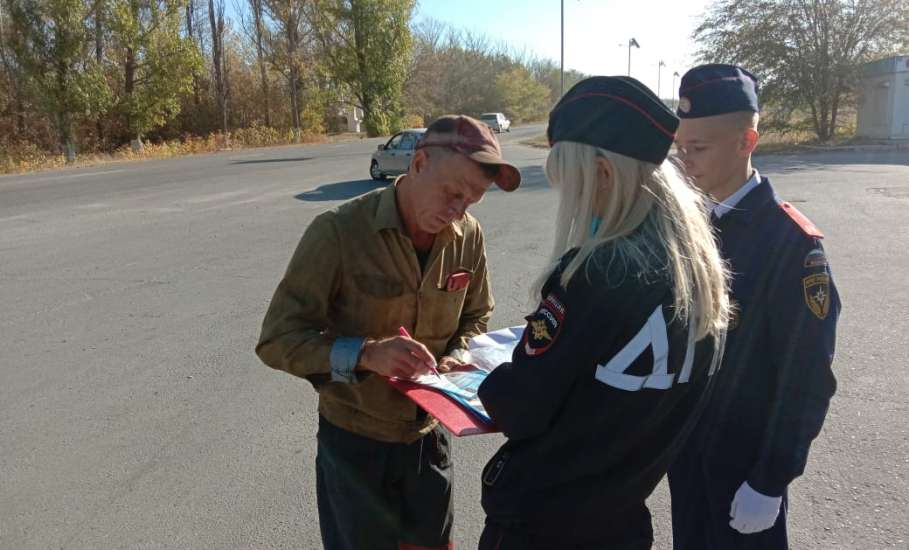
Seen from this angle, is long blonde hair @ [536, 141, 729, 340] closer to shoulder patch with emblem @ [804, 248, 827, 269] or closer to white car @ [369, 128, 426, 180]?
shoulder patch with emblem @ [804, 248, 827, 269]

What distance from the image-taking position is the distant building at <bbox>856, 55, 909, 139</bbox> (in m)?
23.8

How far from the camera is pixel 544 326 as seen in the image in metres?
1.37

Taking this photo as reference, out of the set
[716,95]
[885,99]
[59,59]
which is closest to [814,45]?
[885,99]

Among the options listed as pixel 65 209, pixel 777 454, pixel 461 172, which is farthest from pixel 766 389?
pixel 65 209

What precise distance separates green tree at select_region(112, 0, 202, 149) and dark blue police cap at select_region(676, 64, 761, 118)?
1370 inches

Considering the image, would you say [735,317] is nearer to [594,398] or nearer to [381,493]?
[594,398]

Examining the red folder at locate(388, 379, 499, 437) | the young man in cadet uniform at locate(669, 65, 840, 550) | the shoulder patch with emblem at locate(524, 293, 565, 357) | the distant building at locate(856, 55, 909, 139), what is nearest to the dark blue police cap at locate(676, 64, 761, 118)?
the young man in cadet uniform at locate(669, 65, 840, 550)

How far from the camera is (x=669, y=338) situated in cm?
135

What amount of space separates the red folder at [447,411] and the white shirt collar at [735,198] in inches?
45.7

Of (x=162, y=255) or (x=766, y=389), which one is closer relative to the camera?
(x=766, y=389)

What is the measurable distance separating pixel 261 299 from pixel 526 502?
5.43 m

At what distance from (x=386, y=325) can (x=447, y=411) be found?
43 cm

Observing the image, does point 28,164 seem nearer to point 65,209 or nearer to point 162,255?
point 65,209

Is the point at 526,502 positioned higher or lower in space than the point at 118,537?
higher
